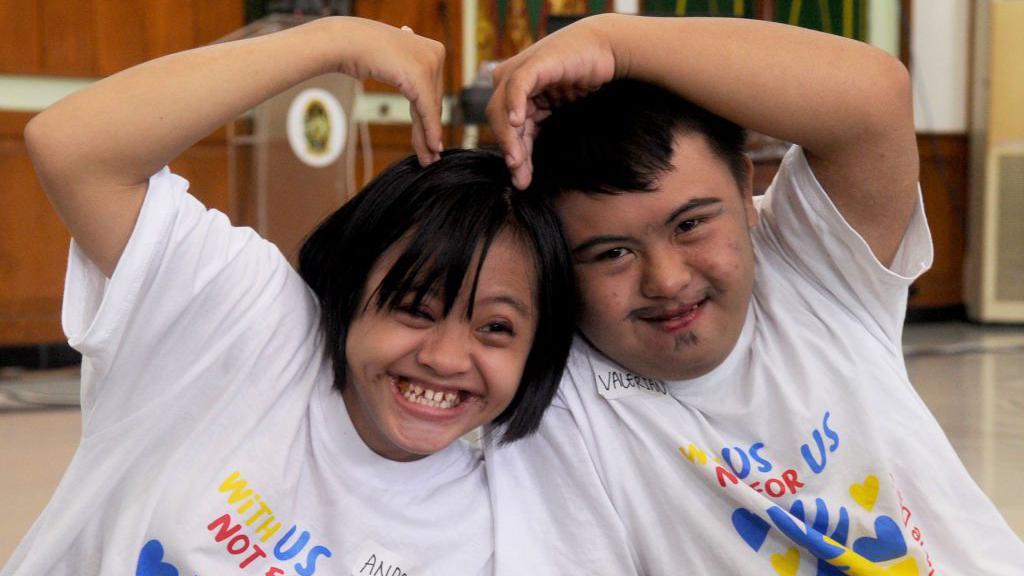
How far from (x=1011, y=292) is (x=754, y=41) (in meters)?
4.42

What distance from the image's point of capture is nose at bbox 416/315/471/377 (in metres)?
1.06

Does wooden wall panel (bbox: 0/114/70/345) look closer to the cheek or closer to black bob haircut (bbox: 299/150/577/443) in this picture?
black bob haircut (bbox: 299/150/577/443)

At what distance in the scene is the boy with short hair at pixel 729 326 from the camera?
109 centimetres

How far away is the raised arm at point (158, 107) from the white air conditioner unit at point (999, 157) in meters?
4.53

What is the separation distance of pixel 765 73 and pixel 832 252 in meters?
0.21

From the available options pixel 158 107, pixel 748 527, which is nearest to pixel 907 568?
pixel 748 527

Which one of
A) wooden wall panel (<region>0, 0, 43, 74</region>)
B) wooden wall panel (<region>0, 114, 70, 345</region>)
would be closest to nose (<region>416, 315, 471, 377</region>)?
wooden wall panel (<region>0, 114, 70, 345</region>)

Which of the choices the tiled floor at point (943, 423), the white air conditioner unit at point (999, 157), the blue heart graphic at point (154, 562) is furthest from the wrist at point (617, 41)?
the white air conditioner unit at point (999, 157)

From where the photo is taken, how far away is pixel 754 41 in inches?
43.0

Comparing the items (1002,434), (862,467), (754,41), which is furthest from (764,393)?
(1002,434)

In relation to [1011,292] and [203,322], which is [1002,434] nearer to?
[203,322]

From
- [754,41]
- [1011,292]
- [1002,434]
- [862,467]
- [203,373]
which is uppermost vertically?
[754,41]

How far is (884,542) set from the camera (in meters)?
1.15

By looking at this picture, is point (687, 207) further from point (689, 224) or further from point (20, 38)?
point (20, 38)
